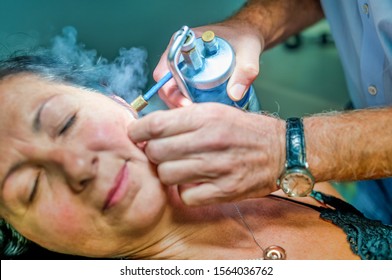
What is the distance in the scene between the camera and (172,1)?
6.59ft

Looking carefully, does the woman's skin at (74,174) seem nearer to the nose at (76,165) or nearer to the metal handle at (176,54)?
the nose at (76,165)

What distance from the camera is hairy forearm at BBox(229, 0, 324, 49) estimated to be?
171cm

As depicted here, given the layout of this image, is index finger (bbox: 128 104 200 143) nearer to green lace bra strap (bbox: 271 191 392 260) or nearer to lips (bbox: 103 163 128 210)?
lips (bbox: 103 163 128 210)

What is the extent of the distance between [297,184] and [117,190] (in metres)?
0.45

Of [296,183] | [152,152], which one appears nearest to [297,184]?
[296,183]

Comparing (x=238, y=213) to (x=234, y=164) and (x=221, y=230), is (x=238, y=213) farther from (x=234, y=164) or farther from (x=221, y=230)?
(x=234, y=164)

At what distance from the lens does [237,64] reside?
4.22 ft

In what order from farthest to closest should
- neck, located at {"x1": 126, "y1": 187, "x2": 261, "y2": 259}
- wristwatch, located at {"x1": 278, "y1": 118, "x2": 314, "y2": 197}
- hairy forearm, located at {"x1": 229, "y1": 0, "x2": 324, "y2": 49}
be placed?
1. hairy forearm, located at {"x1": 229, "y1": 0, "x2": 324, "y2": 49}
2. neck, located at {"x1": 126, "y1": 187, "x2": 261, "y2": 259}
3. wristwatch, located at {"x1": 278, "y1": 118, "x2": 314, "y2": 197}

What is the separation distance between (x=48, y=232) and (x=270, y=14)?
112cm

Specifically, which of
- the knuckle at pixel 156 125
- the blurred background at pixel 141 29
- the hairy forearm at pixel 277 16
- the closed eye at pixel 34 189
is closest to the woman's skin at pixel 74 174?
the closed eye at pixel 34 189

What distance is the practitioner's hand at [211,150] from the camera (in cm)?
108

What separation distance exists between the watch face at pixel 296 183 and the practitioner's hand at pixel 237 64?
0.25m

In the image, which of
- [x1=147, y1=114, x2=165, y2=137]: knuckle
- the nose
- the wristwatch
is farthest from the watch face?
the nose
